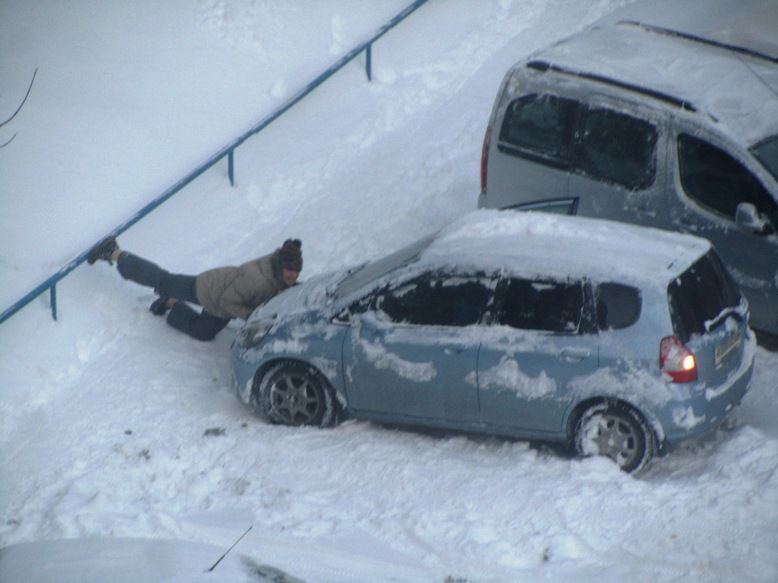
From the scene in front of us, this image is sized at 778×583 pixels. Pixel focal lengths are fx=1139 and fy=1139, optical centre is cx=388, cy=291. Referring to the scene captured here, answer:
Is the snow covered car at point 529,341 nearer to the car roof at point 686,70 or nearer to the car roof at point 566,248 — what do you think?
the car roof at point 566,248

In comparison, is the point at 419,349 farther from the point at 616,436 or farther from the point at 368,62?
the point at 368,62

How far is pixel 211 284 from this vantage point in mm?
10141

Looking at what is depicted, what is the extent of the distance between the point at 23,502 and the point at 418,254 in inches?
133

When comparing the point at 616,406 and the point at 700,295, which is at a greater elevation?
the point at 700,295

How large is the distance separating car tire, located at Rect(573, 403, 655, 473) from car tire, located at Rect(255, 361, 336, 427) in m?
1.99

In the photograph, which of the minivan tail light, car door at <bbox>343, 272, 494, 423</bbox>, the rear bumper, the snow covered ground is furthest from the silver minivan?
car door at <bbox>343, 272, 494, 423</bbox>

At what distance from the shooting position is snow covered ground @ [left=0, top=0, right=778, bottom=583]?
7.17 m

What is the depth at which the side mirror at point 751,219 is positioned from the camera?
8.94 metres

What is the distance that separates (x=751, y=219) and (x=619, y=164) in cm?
132

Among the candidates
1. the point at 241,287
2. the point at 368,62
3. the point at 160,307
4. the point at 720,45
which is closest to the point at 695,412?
the point at 241,287

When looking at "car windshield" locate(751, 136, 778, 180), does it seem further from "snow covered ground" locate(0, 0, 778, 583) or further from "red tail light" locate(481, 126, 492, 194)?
"red tail light" locate(481, 126, 492, 194)

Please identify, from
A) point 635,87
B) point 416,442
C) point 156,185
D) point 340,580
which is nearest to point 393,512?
point 416,442

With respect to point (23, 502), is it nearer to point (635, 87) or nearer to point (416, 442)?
point (416, 442)

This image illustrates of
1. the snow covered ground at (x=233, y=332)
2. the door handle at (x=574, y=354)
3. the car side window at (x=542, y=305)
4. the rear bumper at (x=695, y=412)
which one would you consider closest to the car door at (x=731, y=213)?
the snow covered ground at (x=233, y=332)
